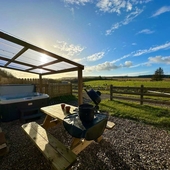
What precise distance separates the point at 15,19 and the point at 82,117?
13.2 ft

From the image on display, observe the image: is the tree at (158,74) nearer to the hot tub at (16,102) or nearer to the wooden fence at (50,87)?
the wooden fence at (50,87)

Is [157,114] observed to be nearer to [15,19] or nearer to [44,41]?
[44,41]

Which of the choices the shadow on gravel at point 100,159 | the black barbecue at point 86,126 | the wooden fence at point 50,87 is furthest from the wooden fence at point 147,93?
the black barbecue at point 86,126

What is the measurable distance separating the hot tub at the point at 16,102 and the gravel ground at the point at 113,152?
2.23 ft

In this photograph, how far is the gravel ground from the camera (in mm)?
1758

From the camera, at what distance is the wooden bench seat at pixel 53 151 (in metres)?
1.23

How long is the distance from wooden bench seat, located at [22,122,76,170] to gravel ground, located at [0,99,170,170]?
1.53ft

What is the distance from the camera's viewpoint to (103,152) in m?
2.09

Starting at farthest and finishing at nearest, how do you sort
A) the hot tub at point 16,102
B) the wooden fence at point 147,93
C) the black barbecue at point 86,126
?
the wooden fence at point 147,93, the hot tub at point 16,102, the black barbecue at point 86,126

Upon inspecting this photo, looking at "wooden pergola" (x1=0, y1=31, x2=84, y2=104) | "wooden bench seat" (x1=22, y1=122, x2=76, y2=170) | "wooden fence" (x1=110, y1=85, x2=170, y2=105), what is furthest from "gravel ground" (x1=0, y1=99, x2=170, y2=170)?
"wooden fence" (x1=110, y1=85, x2=170, y2=105)

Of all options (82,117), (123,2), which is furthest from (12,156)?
(123,2)

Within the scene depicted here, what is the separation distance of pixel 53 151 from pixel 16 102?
2.88 m

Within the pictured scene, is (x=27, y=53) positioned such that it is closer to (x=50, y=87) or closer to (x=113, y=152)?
(x=113, y=152)

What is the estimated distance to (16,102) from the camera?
3514mm
